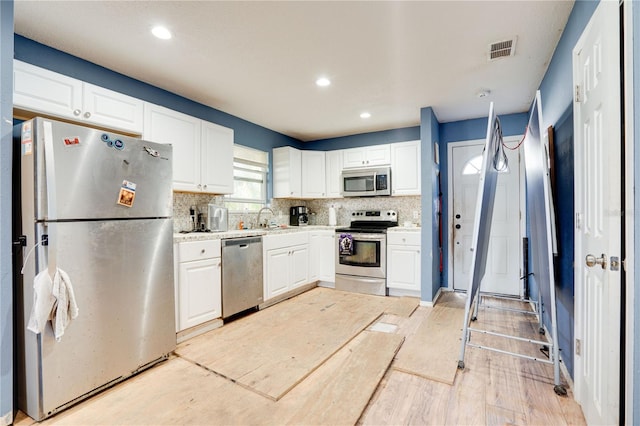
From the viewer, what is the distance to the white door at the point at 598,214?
1.21 m

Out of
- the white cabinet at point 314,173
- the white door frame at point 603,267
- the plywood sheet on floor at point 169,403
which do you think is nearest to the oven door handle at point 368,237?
the white cabinet at point 314,173

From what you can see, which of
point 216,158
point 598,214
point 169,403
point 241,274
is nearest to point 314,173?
point 216,158

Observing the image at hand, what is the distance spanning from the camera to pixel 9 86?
5.42ft

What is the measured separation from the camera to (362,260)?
4.27 m

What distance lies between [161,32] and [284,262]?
2746 millimetres

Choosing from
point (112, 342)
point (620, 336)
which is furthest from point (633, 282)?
point (112, 342)

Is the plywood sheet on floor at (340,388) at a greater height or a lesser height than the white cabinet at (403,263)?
lesser

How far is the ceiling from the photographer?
74.9 inches

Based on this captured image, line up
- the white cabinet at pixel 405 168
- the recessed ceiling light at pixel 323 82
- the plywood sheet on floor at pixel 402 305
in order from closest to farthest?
1. the recessed ceiling light at pixel 323 82
2. the plywood sheet on floor at pixel 402 305
3. the white cabinet at pixel 405 168

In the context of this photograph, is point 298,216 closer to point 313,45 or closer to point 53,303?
point 313,45

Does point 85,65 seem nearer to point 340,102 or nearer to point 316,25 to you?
point 316,25

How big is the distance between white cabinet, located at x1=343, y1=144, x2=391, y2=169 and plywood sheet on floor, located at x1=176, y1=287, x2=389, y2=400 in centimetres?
207

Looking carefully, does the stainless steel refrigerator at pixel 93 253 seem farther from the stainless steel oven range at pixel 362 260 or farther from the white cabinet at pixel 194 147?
the stainless steel oven range at pixel 362 260

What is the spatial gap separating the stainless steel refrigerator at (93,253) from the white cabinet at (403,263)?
2.78 meters
